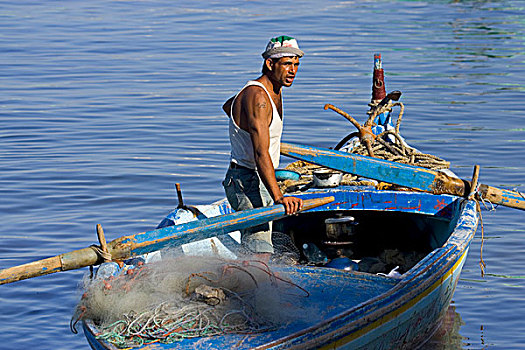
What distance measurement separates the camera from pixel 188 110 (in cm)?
1653

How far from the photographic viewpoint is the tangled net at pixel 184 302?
5512mm

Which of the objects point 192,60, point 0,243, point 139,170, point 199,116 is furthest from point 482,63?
point 0,243

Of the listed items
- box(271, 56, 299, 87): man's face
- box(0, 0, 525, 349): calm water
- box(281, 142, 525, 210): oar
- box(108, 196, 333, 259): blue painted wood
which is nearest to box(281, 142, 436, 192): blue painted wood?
box(281, 142, 525, 210): oar

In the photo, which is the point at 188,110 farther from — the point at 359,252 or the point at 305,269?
the point at 305,269

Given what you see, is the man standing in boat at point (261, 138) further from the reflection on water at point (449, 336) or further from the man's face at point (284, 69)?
the reflection on water at point (449, 336)

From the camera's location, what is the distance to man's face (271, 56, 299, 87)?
6.38m

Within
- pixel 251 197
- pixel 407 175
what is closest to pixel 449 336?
pixel 407 175

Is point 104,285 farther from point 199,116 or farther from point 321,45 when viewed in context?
point 321,45

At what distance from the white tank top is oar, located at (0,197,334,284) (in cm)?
48

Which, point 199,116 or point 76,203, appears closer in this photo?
point 76,203

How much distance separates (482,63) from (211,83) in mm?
7350

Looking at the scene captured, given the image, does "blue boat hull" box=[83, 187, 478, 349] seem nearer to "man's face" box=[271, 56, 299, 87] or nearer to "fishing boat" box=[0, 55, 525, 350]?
"fishing boat" box=[0, 55, 525, 350]

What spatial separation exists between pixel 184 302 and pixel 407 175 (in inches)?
91.9

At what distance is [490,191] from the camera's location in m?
7.19
